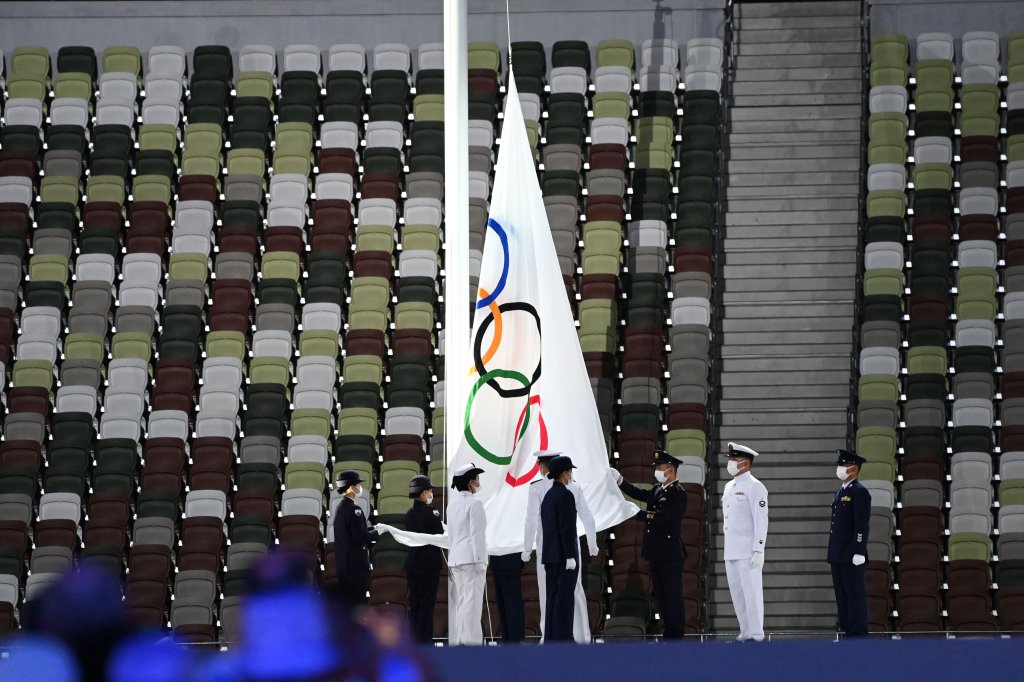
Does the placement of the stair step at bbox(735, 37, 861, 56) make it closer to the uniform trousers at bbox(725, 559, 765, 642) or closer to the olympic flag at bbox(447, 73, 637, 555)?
the olympic flag at bbox(447, 73, 637, 555)

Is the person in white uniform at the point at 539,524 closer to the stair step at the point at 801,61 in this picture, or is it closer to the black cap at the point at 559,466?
the black cap at the point at 559,466

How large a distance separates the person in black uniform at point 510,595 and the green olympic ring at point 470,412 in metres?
0.64

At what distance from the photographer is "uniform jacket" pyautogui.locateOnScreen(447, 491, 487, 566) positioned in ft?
27.3

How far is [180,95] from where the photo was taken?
14.2m

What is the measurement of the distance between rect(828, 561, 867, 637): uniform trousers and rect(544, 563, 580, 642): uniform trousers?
147cm

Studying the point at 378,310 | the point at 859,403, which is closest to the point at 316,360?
the point at 378,310

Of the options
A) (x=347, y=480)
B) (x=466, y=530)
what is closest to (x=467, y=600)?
(x=466, y=530)

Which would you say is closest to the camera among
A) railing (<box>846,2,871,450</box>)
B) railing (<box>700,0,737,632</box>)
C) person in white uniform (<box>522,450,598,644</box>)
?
person in white uniform (<box>522,450,598,644</box>)

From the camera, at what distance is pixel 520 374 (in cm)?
953

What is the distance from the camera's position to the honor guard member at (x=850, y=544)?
827 cm

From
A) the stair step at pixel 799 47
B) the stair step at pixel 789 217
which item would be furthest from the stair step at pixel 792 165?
the stair step at pixel 799 47

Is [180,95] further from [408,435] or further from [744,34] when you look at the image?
[744,34]

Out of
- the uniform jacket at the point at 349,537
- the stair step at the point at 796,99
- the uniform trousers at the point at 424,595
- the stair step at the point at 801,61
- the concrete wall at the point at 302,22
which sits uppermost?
the concrete wall at the point at 302,22

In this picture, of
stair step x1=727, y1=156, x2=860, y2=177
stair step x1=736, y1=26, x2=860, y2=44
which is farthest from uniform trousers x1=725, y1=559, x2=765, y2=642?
stair step x1=736, y1=26, x2=860, y2=44
